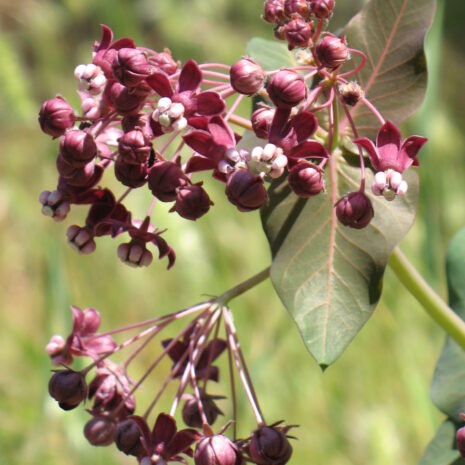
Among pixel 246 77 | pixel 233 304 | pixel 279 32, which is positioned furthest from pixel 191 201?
pixel 233 304

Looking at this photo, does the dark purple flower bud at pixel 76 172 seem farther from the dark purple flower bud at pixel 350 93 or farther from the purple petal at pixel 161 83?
the dark purple flower bud at pixel 350 93

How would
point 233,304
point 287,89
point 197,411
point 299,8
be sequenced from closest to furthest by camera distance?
point 287,89
point 299,8
point 197,411
point 233,304

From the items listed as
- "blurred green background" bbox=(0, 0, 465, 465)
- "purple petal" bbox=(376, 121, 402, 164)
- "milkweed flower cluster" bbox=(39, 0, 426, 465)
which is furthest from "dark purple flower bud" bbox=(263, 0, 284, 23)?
"blurred green background" bbox=(0, 0, 465, 465)

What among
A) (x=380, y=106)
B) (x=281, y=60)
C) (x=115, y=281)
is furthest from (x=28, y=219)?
(x=380, y=106)

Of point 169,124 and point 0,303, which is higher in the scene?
point 169,124

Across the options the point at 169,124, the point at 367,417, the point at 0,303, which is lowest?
the point at 0,303

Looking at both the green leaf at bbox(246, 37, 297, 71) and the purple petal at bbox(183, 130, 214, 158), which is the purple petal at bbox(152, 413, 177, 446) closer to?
the purple petal at bbox(183, 130, 214, 158)

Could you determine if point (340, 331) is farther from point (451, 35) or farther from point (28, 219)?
point (451, 35)

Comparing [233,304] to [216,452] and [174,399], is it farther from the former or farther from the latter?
[216,452]
